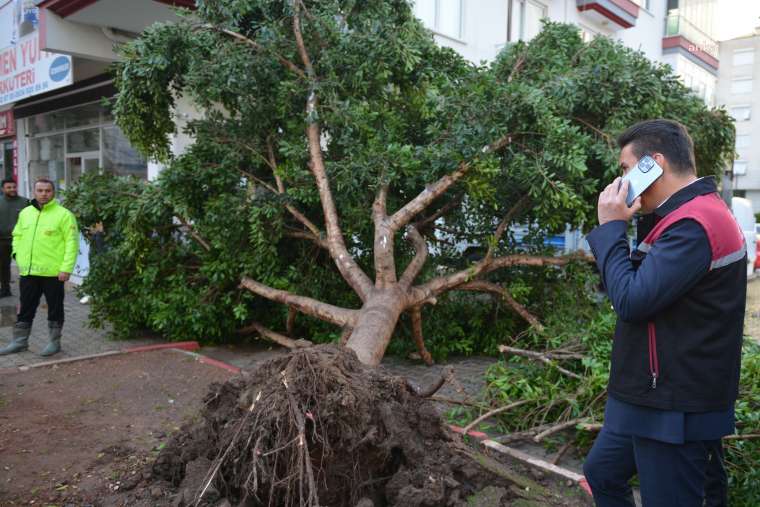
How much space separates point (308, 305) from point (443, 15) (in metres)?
9.53

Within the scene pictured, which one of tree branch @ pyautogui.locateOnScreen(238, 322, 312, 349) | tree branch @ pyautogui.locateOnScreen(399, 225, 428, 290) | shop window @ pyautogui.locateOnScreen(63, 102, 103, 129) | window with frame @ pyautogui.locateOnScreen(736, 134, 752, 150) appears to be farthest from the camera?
window with frame @ pyautogui.locateOnScreen(736, 134, 752, 150)

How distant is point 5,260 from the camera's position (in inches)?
393

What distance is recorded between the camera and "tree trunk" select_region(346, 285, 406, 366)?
4.61 meters

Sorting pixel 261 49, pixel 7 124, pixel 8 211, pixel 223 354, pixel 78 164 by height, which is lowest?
pixel 223 354

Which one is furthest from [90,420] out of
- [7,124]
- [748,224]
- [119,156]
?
[748,224]

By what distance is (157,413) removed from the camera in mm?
4719

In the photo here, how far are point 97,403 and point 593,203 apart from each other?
4842mm

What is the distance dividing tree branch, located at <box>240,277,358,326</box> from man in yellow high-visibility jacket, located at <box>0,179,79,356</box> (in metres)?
1.94

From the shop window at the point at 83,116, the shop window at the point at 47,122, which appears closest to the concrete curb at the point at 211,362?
the shop window at the point at 83,116

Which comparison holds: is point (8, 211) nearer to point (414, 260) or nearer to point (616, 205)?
point (414, 260)

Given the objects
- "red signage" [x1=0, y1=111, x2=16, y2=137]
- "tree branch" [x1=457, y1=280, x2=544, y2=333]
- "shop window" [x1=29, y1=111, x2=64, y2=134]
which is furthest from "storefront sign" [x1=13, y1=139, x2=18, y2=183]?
"tree branch" [x1=457, y1=280, x2=544, y2=333]

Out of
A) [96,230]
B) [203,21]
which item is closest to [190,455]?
[203,21]

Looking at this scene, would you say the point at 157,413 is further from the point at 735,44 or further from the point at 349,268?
the point at 735,44

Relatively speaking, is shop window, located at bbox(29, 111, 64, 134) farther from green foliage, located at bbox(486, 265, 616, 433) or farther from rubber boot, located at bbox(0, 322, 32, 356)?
green foliage, located at bbox(486, 265, 616, 433)
